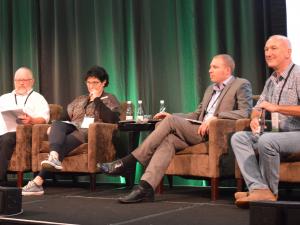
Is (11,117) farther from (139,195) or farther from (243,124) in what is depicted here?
(243,124)

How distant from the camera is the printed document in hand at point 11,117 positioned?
4758 mm

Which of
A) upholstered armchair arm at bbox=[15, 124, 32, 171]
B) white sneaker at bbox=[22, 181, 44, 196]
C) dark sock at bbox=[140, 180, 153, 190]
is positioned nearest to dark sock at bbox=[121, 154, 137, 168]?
dark sock at bbox=[140, 180, 153, 190]

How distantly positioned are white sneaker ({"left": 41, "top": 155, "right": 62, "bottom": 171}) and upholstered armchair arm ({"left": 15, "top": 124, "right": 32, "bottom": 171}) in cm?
59

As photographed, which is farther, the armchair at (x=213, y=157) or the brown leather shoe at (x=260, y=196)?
the armchair at (x=213, y=157)

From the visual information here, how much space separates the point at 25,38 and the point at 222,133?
321 cm

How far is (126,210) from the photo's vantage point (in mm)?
3203

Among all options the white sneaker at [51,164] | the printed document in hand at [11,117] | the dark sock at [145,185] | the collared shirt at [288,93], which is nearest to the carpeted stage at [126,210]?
the dark sock at [145,185]

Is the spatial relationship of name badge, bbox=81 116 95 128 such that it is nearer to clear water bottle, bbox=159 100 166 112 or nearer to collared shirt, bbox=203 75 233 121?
clear water bottle, bbox=159 100 166 112

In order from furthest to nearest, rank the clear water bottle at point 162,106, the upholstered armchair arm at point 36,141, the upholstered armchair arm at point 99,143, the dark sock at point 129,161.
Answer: the clear water bottle at point 162,106, the upholstered armchair arm at point 36,141, the upholstered armchair arm at point 99,143, the dark sock at point 129,161

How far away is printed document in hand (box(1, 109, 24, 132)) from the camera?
15.6 feet

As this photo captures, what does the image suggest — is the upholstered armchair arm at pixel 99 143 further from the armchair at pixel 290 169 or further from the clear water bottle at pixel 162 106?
the armchair at pixel 290 169

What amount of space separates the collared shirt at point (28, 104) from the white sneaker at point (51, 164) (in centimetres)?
83

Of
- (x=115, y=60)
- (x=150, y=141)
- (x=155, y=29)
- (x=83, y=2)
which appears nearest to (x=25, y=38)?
(x=83, y=2)

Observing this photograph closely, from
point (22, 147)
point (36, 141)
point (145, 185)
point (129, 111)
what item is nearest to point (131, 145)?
point (129, 111)
